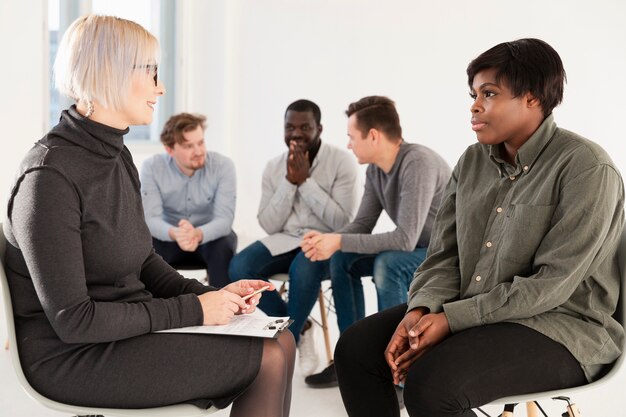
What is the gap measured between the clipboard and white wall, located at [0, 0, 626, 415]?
10.7 ft

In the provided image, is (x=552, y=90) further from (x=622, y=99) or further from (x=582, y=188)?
(x=622, y=99)

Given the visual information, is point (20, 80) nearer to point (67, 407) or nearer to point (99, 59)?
point (99, 59)

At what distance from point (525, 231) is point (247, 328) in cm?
66

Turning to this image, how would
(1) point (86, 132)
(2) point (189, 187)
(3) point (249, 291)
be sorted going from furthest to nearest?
(2) point (189, 187) < (3) point (249, 291) < (1) point (86, 132)

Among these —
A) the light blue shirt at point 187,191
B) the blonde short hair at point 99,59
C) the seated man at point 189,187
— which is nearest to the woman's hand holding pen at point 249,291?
the blonde short hair at point 99,59

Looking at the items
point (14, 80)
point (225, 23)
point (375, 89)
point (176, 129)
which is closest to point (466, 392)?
point (176, 129)

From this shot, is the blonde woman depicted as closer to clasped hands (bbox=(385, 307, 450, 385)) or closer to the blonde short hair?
the blonde short hair

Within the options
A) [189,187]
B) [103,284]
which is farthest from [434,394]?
[189,187]

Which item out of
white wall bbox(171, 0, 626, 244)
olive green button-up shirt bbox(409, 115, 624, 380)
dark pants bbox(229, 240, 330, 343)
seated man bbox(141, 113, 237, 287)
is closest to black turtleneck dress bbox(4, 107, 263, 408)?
olive green button-up shirt bbox(409, 115, 624, 380)

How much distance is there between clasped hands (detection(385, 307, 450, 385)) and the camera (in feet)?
5.81

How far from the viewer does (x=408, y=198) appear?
9.78 feet

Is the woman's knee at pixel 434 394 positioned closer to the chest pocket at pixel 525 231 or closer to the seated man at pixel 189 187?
the chest pocket at pixel 525 231

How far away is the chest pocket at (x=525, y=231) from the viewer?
5.75 feet

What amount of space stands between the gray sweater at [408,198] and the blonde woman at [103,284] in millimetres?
1280
